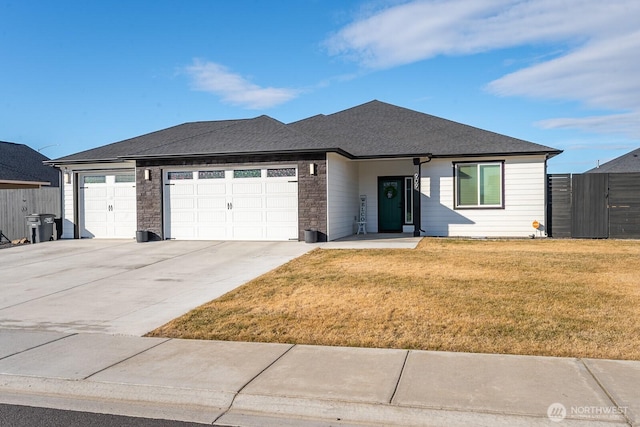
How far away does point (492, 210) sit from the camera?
61.3 ft

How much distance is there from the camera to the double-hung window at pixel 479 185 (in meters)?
18.6

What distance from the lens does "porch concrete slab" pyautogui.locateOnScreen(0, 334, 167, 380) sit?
5.55 metres

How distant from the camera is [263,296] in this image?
8.93m

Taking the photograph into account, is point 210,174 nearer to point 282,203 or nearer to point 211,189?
point 211,189

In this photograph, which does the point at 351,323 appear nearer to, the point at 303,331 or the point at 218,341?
the point at 303,331

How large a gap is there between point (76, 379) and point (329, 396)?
264 centimetres

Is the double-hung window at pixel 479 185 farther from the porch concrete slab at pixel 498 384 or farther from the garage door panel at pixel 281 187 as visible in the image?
the porch concrete slab at pixel 498 384

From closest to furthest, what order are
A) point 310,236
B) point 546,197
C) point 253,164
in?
point 310,236 → point 253,164 → point 546,197

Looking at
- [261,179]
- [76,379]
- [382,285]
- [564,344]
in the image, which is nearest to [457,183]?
[261,179]

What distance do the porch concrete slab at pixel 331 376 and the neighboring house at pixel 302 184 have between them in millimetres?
10709

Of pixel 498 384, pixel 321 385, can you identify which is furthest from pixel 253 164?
pixel 498 384

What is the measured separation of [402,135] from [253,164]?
688 centimetres

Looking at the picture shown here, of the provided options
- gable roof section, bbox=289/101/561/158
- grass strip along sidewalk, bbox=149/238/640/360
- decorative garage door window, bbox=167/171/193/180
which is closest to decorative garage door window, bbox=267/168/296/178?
decorative garage door window, bbox=167/171/193/180

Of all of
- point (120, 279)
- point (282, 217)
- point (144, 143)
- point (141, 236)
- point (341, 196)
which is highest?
point (144, 143)
